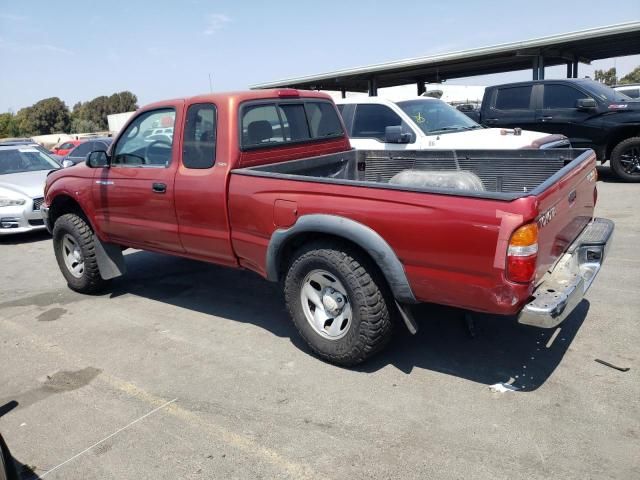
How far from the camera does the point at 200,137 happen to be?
439 centimetres

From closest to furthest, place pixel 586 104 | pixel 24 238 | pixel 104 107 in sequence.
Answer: pixel 24 238
pixel 586 104
pixel 104 107

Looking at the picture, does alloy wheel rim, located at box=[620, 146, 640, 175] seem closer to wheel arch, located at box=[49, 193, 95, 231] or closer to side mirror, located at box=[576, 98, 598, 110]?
side mirror, located at box=[576, 98, 598, 110]

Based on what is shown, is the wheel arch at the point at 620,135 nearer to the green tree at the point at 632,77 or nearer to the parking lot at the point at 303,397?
the parking lot at the point at 303,397

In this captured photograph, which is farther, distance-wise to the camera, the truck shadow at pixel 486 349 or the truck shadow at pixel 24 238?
the truck shadow at pixel 24 238

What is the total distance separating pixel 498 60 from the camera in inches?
726

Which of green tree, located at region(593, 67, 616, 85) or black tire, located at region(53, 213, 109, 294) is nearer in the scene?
black tire, located at region(53, 213, 109, 294)

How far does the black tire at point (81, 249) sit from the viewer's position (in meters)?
5.42

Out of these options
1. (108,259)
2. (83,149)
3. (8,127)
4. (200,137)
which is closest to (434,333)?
(200,137)

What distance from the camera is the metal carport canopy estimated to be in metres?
14.6

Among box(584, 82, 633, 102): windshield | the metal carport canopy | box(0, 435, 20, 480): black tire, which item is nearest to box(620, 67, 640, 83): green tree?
the metal carport canopy

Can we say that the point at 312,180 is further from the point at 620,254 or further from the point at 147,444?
the point at 620,254

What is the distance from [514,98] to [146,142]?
8559 mm

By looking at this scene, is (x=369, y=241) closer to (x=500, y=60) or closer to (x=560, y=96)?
(x=560, y=96)

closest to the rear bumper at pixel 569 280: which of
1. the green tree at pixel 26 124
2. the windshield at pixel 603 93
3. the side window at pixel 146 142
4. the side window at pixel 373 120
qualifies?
the side window at pixel 146 142
